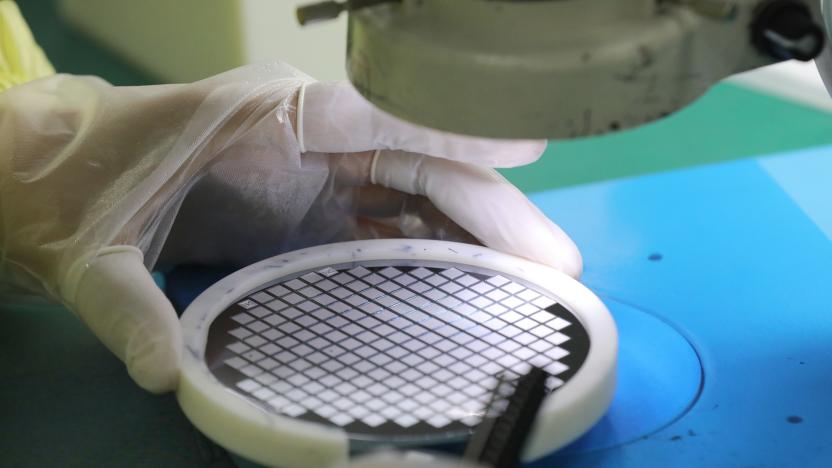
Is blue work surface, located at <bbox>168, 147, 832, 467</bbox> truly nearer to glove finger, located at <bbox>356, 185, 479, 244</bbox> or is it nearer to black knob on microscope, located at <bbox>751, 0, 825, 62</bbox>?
glove finger, located at <bbox>356, 185, 479, 244</bbox>

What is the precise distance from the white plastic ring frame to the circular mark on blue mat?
69mm

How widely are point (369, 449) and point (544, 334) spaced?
23 cm

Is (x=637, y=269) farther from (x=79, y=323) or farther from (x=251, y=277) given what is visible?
(x=79, y=323)

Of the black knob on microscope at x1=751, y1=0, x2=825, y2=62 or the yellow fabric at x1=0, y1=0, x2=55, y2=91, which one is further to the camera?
the yellow fabric at x1=0, y1=0, x2=55, y2=91

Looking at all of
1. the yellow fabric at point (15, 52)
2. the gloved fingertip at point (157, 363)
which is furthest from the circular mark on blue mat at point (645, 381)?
the yellow fabric at point (15, 52)

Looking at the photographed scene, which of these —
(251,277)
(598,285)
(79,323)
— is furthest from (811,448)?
(79,323)

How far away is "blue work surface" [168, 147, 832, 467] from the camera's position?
964 mm

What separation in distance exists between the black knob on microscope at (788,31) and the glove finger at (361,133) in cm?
39

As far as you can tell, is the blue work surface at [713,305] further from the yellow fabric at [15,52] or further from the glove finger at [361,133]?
the yellow fabric at [15,52]

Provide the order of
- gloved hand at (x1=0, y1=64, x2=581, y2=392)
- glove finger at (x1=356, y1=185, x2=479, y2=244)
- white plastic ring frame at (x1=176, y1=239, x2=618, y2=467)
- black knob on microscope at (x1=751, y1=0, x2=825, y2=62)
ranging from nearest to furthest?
black knob on microscope at (x1=751, y1=0, x2=825, y2=62)
white plastic ring frame at (x1=176, y1=239, x2=618, y2=467)
gloved hand at (x1=0, y1=64, x2=581, y2=392)
glove finger at (x1=356, y1=185, x2=479, y2=244)

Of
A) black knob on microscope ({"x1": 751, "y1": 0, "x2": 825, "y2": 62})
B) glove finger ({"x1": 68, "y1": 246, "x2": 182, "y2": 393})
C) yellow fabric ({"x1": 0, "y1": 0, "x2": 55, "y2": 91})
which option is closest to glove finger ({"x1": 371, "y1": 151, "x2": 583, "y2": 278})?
glove finger ({"x1": 68, "y1": 246, "x2": 182, "y2": 393})

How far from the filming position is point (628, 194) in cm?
143

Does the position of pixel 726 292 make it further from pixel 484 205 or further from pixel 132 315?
pixel 132 315

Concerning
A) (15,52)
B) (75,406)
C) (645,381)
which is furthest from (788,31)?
(15,52)
